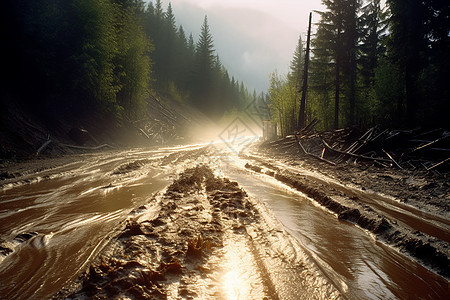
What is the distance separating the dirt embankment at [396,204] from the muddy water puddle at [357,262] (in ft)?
0.61

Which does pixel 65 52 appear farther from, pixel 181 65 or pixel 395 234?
pixel 181 65

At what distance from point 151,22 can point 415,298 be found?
2317 inches

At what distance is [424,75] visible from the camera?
14.8 m

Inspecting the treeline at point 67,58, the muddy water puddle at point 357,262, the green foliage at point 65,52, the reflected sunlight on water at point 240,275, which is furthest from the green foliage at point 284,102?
the reflected sunlight on water at point 240,275

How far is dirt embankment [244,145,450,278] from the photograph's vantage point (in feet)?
7.97

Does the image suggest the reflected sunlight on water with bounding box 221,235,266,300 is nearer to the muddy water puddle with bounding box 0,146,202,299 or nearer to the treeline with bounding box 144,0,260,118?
the muddy water puddle with bounding box 0,146,202,299

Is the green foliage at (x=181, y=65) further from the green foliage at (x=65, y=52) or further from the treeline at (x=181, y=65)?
the green foliage at (x=65, y=52)

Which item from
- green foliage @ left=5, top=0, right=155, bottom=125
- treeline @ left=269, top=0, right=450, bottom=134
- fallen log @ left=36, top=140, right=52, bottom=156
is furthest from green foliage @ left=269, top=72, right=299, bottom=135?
fallen log @ left=36, top=140, right=52, bottom=156

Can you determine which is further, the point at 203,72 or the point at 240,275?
the point at 203,72

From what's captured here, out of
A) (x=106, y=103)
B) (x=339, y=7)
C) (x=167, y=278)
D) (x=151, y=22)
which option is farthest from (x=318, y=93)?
(x=151, y=22)

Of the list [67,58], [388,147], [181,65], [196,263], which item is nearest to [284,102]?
[388,147]

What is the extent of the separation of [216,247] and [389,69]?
66.8 feet

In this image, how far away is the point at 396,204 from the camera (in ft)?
13.9

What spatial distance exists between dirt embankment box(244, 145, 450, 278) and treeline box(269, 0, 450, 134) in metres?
6.08
